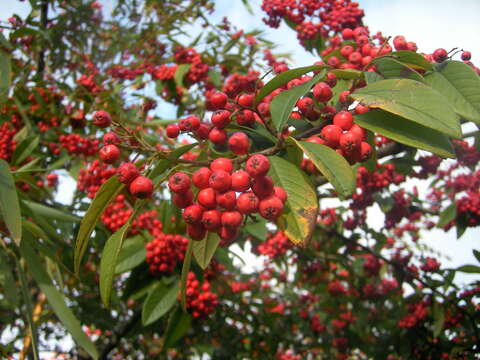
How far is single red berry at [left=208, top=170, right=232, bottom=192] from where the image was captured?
1.06 m

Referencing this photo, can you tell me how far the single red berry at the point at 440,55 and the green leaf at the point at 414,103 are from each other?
0.49 meters

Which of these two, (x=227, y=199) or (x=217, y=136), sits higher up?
(x=217, y=136)

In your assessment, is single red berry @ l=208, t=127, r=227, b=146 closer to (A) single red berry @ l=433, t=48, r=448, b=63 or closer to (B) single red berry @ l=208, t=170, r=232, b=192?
(B) single red berry @ l=208, t=170, r=232, b=192

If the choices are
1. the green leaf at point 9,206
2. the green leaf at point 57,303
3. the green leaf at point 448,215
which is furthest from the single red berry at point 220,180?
the green leaf at point 448,215

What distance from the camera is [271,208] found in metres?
1.04

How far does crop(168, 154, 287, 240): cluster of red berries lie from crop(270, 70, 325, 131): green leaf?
0.52 feet

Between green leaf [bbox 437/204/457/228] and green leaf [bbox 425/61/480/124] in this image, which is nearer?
green leaf [bbox 425/61/480/124]

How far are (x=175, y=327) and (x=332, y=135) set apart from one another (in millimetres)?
2069

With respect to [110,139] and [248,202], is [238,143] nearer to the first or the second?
[248,202]

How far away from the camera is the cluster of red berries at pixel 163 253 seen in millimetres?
2645

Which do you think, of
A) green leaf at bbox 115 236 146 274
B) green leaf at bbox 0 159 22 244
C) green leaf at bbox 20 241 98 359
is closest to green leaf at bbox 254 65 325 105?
green leaf at bbox 0 159 22 244

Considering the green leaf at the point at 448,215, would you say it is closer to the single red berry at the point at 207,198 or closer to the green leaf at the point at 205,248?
the green leaf at the point at 205,248

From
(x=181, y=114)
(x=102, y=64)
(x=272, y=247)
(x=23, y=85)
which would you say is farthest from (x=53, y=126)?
(x=272, y=247)

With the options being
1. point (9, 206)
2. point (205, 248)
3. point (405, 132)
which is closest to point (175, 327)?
point (205, 248)
